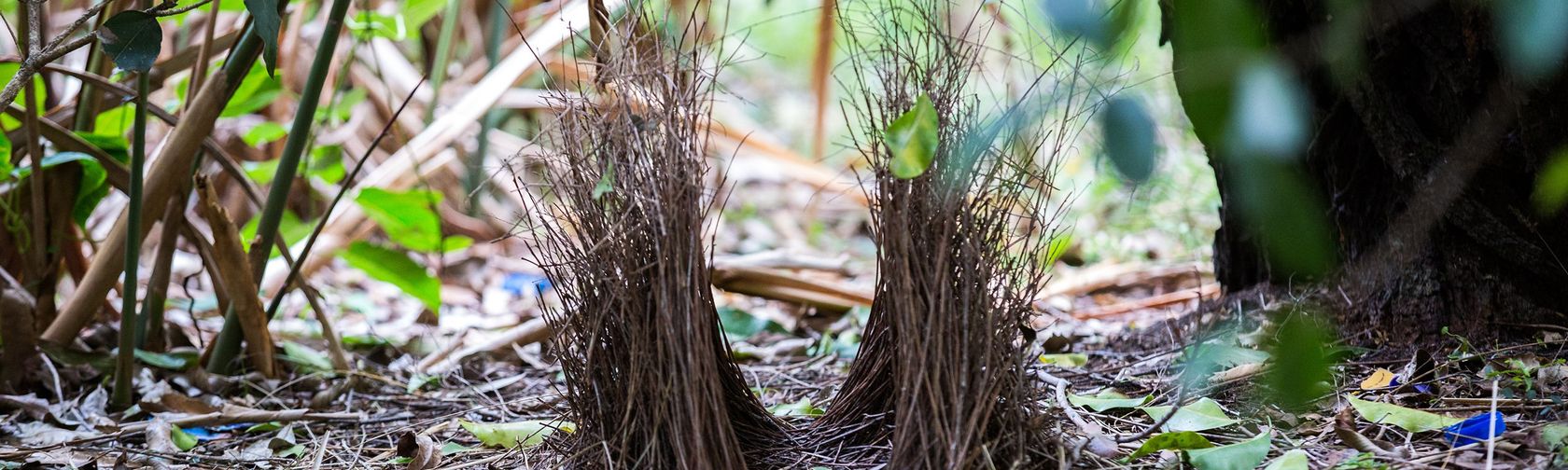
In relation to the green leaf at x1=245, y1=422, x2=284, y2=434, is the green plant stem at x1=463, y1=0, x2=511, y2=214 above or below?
above

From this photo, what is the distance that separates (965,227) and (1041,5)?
0.81 metres

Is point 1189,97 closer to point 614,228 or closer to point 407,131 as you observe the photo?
point 614,228

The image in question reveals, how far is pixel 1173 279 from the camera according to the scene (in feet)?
9.60

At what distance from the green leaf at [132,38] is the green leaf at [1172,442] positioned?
1.24 m

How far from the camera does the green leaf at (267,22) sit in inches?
46.5

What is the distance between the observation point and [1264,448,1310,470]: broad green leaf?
3.76ft

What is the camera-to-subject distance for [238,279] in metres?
1.83

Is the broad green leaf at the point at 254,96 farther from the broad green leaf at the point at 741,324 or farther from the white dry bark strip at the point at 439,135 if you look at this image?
the broad green leaf at the point at 741,324

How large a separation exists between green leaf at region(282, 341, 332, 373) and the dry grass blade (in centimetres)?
7

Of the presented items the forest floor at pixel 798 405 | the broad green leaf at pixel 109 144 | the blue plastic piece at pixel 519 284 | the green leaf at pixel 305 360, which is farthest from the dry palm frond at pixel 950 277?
the blue plastic piece at pixel 519 284

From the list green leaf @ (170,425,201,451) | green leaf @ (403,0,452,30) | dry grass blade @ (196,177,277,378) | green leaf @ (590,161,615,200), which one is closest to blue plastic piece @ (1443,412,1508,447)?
green leaf @ (590,161,615,200)

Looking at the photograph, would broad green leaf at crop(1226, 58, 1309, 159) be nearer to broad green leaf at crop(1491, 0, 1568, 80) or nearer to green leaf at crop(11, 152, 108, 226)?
broad green leaf at crop(1491, 0, 1568, 80)

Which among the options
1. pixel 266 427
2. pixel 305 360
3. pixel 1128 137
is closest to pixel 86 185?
pixel 305 360

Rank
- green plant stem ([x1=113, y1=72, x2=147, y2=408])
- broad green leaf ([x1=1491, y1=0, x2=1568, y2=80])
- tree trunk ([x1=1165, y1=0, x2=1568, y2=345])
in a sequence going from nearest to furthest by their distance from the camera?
broad green leaf ([x1=1491, y1=0, x2=1568, y2=80]) < tree trunk ([x1=1165, y1=0, x2=1568, y2=345]) < green plant stem ([x1=113, y1=72, x2=147, y2=408])
